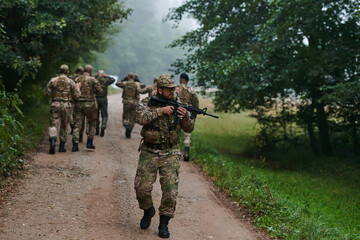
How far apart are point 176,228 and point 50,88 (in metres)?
5.91

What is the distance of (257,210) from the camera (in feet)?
23.4

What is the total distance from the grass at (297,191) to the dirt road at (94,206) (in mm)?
422

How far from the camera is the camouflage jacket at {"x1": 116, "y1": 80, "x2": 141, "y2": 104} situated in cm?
1378

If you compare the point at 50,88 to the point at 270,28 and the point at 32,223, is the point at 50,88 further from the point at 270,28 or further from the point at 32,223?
the point at 270,28

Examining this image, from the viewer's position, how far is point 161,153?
561 cm

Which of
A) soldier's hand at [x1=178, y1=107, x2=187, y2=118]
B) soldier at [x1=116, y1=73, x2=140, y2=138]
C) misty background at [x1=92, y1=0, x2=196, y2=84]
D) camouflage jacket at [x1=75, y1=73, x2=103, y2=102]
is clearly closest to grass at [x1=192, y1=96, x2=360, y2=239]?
soldier's hand at [x1=178, y1=107, x2=187, y2=118]

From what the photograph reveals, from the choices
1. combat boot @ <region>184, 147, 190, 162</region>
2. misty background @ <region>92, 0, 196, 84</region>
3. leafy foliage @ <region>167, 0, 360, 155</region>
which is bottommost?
combat boot @ <region>184, 147, 190, 162</region>

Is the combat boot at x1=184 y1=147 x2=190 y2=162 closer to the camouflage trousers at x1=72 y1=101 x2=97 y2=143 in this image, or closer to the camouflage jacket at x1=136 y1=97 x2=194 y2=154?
the camouflage trousers at x1=72 y1=101 x2=97 y2=143

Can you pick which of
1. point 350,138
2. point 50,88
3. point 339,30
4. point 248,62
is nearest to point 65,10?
point 50,88

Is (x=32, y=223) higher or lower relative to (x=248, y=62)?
lower

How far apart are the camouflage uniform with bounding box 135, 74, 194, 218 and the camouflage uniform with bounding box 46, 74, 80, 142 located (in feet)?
17.3

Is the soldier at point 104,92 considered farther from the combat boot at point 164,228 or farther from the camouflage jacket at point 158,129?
the combat boot at point 164,228

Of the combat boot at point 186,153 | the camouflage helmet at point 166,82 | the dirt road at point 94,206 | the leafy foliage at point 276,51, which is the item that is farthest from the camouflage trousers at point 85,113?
the camouflage helmet at point 166,82

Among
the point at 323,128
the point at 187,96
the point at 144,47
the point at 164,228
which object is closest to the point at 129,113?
the point at 187,96
